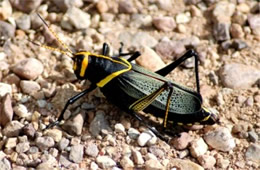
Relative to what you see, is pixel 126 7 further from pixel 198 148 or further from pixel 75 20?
pixel 198 148

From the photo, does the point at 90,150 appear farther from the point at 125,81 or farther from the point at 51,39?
the point at 51,39

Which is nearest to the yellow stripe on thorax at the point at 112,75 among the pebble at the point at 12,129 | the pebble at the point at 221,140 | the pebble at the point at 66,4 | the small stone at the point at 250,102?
the pebble at the point at 12,129

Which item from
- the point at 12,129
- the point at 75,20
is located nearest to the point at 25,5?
the point at 75,20

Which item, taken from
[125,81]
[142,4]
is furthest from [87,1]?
[125,81]

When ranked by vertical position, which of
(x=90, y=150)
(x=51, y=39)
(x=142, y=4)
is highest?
(x=142, y=4)

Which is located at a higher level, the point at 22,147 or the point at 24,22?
the point at 24,22

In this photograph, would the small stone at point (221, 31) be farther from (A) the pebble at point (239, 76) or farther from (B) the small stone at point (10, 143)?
(B) the small stone at point (10, 143)

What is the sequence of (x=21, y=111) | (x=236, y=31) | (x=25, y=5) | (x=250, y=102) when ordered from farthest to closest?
(x=25, y=5), (x=236, y=31), (x=250, y=102), (x=21, y=111)

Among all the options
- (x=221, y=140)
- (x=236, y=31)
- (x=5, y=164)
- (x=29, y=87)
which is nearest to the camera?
(x=5, y=164)
